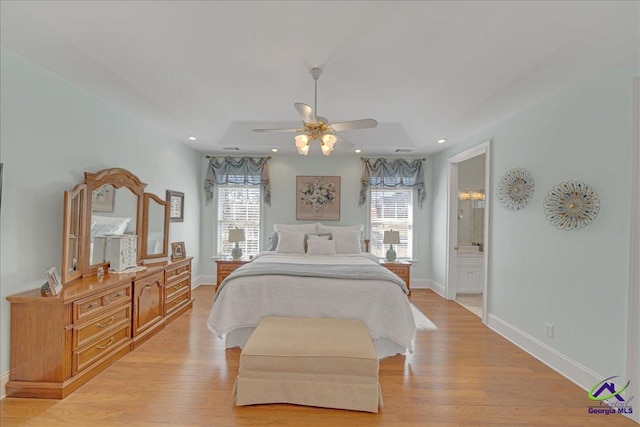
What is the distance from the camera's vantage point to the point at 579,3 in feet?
5.75

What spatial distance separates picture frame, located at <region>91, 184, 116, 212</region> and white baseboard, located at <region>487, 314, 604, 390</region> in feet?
14.7

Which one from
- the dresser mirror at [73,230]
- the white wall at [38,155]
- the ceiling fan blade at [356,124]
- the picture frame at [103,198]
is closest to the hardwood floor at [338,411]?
the white wall at [38,155]

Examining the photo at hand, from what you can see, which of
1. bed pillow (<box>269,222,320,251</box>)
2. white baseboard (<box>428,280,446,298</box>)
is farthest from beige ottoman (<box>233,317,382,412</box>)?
white baseboard (<box>428,280,446,298</box>)

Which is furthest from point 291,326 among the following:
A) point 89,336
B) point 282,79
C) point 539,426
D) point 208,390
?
point 282,79

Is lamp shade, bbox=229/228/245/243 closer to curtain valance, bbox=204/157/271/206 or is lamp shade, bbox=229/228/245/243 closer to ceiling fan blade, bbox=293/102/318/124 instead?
curtain valance, bbox=204/157/271/206

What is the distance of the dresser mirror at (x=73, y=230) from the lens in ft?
8.40

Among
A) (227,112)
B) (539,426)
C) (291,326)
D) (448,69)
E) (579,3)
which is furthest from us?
(227,112)

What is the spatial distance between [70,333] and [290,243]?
2841mm

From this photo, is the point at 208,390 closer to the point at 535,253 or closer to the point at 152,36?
the point at 152,36

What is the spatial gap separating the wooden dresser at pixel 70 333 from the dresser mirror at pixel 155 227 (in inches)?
35.3

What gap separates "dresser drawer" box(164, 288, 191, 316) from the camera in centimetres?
Result: 372

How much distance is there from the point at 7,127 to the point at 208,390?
2424 millimetres

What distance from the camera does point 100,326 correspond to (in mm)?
2588

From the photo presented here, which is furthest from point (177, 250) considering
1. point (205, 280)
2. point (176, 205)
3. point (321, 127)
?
point (321, 127)
